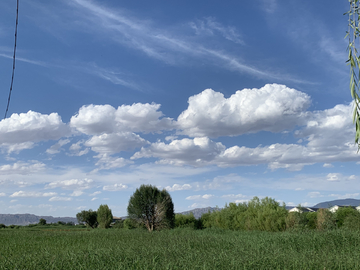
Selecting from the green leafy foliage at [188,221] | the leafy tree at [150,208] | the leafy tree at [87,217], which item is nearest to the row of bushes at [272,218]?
the green leafy foliage at [188,221]

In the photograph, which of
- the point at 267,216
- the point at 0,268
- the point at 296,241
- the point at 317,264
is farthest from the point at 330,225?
the point at 0,268

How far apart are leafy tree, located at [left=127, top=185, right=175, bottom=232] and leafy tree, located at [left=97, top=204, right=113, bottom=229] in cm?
1917

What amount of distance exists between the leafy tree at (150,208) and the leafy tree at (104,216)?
1917 cm

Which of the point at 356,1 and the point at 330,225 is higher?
the point at 356,1

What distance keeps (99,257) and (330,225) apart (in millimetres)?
28557

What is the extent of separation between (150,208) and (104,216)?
21.1 meters

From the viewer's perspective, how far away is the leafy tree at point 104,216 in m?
52.6

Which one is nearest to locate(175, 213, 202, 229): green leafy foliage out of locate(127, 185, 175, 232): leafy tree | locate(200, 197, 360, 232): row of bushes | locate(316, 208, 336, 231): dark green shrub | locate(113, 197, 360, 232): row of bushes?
locate(113, 197, 360, 232): row of bushes

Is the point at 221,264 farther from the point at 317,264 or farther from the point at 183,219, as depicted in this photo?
the point at 183,219

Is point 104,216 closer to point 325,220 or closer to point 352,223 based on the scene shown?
point 325,220

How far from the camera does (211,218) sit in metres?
41.6

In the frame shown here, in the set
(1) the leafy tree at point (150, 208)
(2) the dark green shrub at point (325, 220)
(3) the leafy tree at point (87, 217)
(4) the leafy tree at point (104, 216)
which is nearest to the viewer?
(2) the dark green shrub at point (325, 220)

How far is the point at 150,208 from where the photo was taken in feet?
116

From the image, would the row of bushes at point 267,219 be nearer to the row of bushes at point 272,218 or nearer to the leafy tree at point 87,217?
the row of bushes at point 272,218
